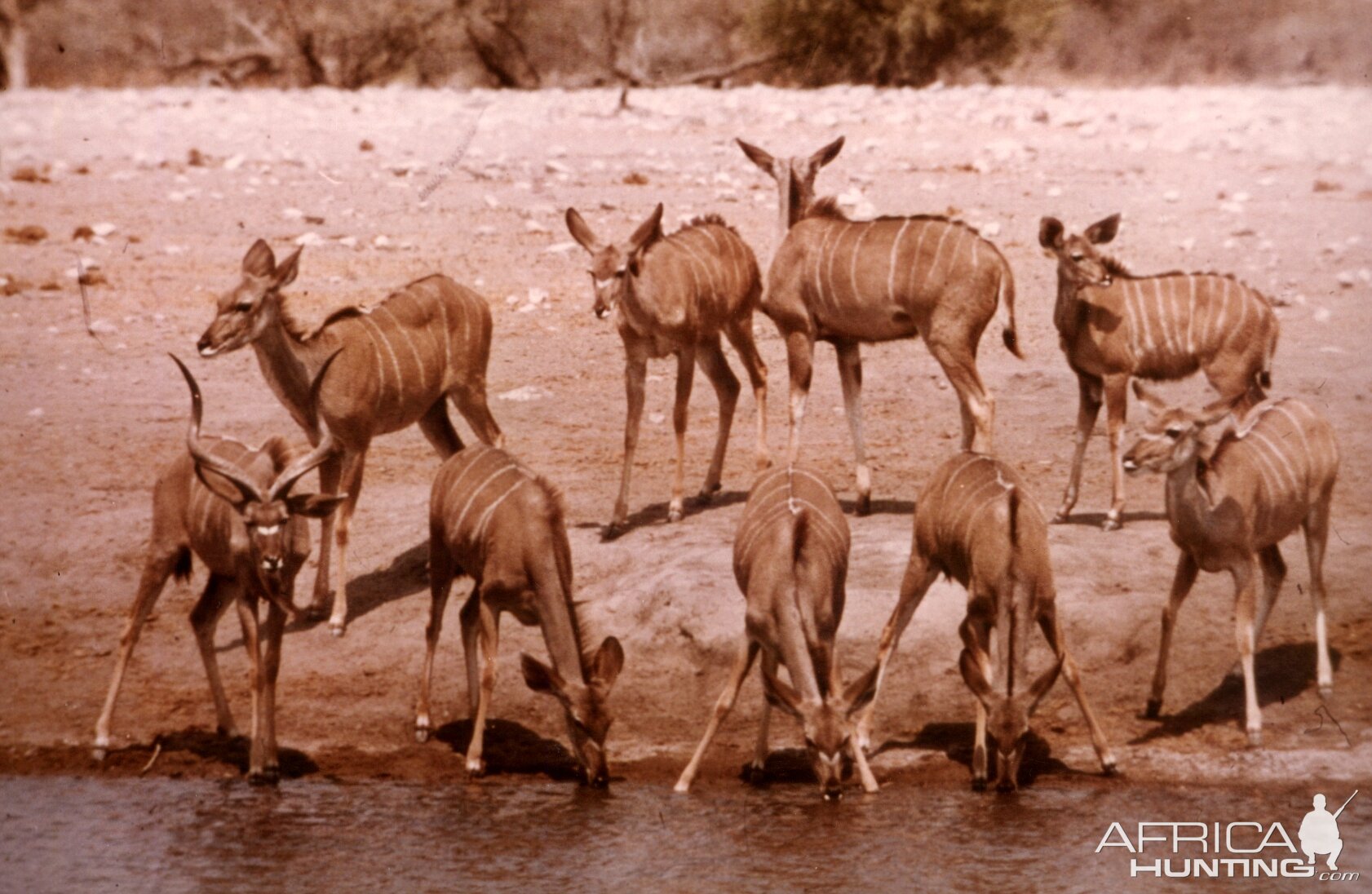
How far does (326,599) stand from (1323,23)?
16232 millimetres

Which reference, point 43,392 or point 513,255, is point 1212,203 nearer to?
point 513,255

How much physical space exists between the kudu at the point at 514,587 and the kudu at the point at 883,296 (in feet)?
7.18

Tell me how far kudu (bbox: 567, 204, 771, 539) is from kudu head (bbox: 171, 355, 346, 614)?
2.06 meters

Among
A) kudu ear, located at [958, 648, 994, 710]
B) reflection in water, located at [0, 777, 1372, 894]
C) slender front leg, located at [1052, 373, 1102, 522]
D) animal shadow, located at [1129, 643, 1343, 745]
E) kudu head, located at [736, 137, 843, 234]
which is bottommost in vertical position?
reflection in water, located at [0, 777, 1372, 894]

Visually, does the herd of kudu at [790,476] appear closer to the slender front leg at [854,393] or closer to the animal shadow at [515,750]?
the slender front leg at [854,393]

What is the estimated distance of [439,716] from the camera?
8.31 meters

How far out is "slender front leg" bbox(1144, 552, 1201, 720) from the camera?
791 centimetres

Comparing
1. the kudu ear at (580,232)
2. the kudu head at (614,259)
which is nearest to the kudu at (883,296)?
the kudu head at (614,259)

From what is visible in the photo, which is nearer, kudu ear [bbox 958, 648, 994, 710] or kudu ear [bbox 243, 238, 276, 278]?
kudu ear [bbox 958, 648, 994, 710]

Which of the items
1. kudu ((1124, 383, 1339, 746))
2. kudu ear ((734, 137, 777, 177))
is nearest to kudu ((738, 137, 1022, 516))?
kudu ear ((734, 137, 777, 177))

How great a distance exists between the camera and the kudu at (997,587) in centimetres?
721

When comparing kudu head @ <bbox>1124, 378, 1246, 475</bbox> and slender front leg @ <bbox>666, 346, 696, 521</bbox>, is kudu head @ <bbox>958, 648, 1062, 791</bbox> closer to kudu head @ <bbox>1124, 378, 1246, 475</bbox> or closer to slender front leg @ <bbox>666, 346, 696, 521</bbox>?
kudu head @ <bbox>1124, 378, 1246, 475</bbox>

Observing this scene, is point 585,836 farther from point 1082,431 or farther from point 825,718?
point 1082,431

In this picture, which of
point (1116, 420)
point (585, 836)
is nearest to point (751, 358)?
point (1116, 420)
